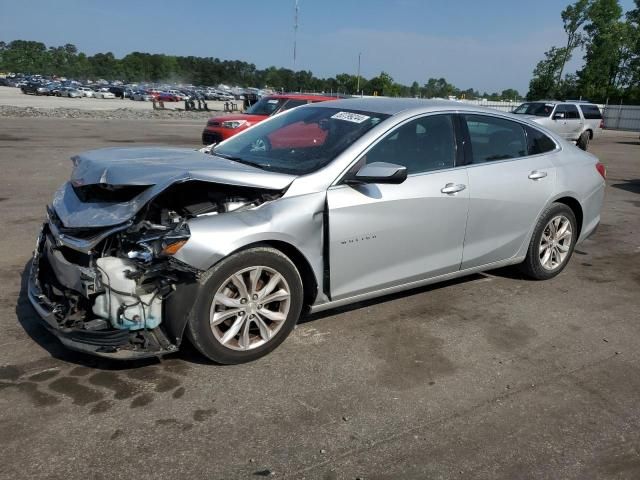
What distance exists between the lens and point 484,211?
4.63m

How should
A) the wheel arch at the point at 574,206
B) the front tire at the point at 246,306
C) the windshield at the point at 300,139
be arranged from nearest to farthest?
1. the front tire at the point at 246,306
2. the windshield at the point at 300,139
3. the wheel arch at the point at 574,206

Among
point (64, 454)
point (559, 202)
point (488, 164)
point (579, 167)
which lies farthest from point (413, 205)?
point (64, 454)

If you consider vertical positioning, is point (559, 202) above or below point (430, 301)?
above

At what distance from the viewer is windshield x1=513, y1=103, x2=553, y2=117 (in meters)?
21.6

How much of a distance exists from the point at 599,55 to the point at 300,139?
218 feet

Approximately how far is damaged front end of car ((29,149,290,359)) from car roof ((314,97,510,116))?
1369 millimetres

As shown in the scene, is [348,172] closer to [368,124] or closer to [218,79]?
[368,124]

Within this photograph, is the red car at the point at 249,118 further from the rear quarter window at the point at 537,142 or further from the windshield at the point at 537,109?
the windshield at the point at 537,109

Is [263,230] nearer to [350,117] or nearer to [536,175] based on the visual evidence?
[350,117]

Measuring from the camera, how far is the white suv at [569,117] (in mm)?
21438

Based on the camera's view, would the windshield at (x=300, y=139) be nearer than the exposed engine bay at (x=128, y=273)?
No

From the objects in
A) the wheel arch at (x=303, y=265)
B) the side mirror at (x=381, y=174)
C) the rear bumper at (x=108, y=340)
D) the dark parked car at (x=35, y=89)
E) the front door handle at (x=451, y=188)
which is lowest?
the dark parked car at (x=35, y=89)

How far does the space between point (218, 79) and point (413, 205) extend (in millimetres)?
158193

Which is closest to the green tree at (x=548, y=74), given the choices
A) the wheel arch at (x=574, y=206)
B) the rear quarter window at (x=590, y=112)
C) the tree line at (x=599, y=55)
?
the tree line at (x=599, y=55)
